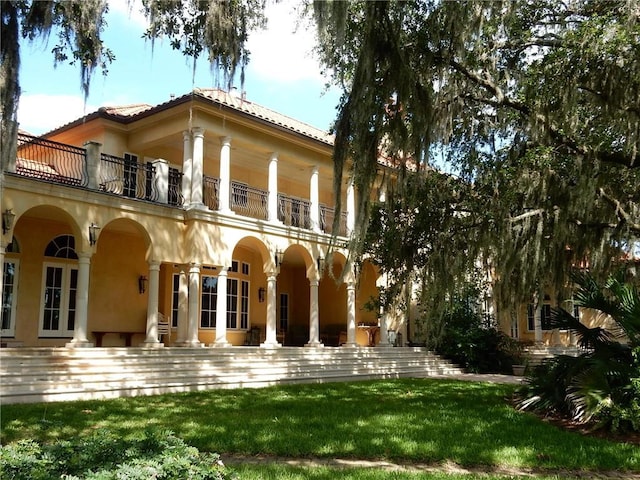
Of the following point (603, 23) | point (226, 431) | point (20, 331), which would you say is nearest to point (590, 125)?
point (603, 23)

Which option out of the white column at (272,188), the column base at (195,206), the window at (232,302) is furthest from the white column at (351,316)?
the column base at (195,206)

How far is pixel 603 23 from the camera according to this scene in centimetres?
817

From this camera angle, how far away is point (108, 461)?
149 inches

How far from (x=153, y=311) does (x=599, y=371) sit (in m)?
10.5

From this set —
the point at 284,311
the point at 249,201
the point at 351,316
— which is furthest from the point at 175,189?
the point at 284,311

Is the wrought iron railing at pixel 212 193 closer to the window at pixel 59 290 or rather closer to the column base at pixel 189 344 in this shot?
the window at pixel 59 290

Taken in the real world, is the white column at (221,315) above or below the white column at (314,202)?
below

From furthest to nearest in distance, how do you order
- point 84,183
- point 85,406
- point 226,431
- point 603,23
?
point 84,183 < point 85,406 < point 603,23 < point 226,431

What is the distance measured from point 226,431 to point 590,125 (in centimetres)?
831

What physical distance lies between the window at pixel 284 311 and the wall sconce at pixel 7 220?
12.1 metres

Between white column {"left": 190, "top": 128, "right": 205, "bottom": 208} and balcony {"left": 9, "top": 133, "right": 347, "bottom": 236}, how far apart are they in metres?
0.55

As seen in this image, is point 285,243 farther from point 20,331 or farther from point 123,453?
point 123,453

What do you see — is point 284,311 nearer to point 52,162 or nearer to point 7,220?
point 52,162

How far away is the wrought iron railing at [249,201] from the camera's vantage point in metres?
18.3
